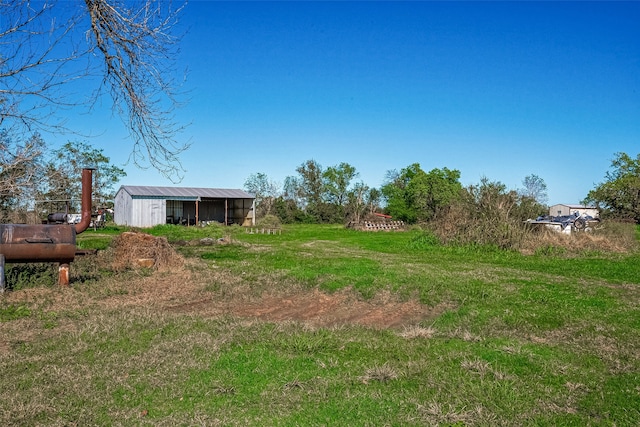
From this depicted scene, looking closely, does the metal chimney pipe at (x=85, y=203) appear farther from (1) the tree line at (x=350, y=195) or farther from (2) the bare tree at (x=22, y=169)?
(1) the tree line at (x=350, y=195)

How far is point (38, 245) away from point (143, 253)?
3351 mm

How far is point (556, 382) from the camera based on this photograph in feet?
15.3

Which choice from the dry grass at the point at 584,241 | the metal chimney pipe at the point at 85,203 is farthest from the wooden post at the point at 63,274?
the dry grass at the point at 584,241

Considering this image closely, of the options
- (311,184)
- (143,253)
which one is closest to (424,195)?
(311,184)

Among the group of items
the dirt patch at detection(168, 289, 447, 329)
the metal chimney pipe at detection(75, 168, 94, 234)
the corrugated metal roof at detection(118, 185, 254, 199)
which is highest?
the corrugated metal roof at detection(118, 185, 254, 199)

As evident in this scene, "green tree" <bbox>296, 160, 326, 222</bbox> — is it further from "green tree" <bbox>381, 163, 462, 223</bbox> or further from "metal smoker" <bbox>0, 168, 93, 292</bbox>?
"metal smoker" <bbox>0, 168, 93, 292</bbox>

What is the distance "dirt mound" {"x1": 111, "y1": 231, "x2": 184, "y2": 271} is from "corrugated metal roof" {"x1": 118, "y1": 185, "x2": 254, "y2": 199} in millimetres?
24477

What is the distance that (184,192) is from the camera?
39125 mm

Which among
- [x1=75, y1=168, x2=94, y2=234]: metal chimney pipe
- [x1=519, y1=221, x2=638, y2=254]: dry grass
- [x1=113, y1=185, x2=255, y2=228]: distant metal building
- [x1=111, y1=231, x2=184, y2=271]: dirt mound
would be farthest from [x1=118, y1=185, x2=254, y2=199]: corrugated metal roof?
[x1=75, y1=168, x2=94, y2=234]: metal chimney pipe

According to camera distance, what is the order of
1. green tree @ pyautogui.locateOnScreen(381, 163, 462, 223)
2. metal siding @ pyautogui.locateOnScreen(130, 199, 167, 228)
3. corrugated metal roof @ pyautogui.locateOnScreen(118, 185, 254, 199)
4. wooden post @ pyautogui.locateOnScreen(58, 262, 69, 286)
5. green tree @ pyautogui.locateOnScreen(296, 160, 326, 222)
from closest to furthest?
wooden post @ pyautogui.locateOnScreen(58, 262, 69, 286), metal siding @ pyautogui.locateOnScreen(130, 199, 167, 228), corrugated metal roof @ pyautogui.locateOnScreen(118, 185, 254, 199), green tree @ pyautogui.locateOnScreen(381, 163, 462, 223), green tree @ pyautogui.locateOnScreen(296, 160, 326, 222)

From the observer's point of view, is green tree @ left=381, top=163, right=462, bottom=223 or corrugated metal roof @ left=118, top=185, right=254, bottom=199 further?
green tree @ left=381, top=163, right=462, bottom=223

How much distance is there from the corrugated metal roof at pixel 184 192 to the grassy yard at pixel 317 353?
26894 mm

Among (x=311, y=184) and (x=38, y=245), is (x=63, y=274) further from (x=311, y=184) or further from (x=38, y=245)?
(x=311, y=184)

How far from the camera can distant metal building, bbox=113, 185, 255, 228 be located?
3594 centimetres
